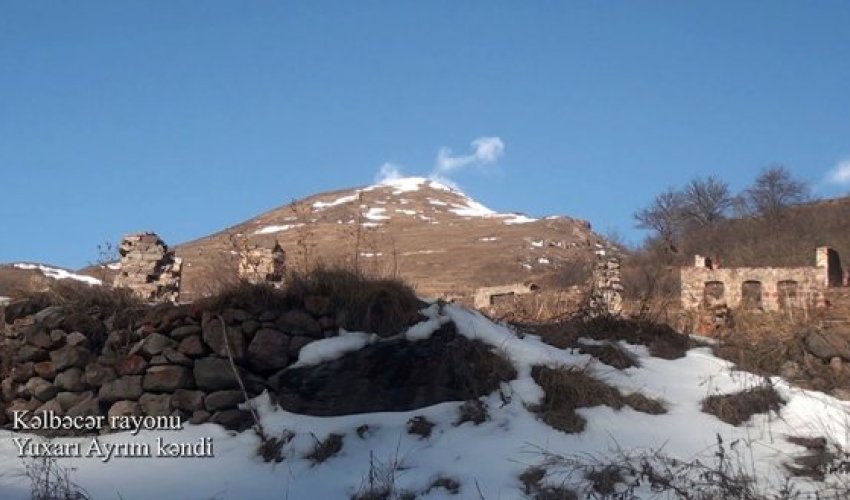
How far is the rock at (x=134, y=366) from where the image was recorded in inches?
297

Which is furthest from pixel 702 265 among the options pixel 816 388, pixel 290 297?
pixel 290 297

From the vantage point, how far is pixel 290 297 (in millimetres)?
8070

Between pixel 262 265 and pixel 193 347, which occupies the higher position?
pixel 262 265

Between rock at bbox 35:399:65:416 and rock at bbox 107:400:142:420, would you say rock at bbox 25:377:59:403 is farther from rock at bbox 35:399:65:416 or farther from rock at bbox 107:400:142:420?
rock at bbox 107:400:142:420

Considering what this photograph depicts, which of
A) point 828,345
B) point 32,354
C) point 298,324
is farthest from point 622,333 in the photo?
point 32,354

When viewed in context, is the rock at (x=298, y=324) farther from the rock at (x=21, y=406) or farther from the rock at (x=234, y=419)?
the rock at (x=21, y=406)

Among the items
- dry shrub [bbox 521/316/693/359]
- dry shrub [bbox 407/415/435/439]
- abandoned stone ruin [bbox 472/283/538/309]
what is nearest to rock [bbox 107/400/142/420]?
dry shrub [bbox 407/415/435/439]

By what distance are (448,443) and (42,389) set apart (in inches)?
155

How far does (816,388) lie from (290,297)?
5.45m

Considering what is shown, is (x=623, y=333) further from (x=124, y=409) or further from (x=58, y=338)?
(x=58, y=338)

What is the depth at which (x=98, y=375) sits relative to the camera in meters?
7.66

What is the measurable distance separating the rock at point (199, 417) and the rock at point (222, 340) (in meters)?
0.54

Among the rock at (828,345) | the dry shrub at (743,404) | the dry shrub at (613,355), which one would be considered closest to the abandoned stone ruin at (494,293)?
the rock at (828,345)

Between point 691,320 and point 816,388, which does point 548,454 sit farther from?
point 691,320
